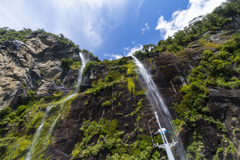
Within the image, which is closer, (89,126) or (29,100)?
(89,126)

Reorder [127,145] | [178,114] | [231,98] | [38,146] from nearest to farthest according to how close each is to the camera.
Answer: [231,98] < [127,145] < [178,114] < [38,146]

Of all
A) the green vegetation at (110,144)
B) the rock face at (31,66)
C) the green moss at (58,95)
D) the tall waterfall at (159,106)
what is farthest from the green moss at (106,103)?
the rock face at (31,66)

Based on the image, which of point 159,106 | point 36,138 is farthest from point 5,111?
point 159,106

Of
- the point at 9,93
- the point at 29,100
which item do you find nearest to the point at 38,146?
the point at 29,100

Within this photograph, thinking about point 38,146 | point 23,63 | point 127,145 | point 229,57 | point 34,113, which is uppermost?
point 23,63

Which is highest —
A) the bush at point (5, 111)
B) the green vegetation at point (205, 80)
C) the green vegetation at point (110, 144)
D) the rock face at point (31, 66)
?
the rock face at point (31, 66)

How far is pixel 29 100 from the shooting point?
27.4 m

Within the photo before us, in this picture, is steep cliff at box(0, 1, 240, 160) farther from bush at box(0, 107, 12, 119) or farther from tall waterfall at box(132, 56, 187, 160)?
tall waterfall at box(132, 56, 187, 160)

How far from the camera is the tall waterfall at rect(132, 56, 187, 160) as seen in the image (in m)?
10.4

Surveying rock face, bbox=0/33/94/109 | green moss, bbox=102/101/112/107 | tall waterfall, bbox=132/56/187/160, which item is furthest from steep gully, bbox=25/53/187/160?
rock face, bbox=0/33/94/109

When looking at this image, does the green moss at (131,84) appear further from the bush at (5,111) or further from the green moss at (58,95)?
the bush at (5,111)

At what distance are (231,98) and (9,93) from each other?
41131mm

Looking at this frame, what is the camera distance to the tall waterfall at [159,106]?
10.4 meters

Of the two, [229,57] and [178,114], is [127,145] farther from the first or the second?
[229,57]
